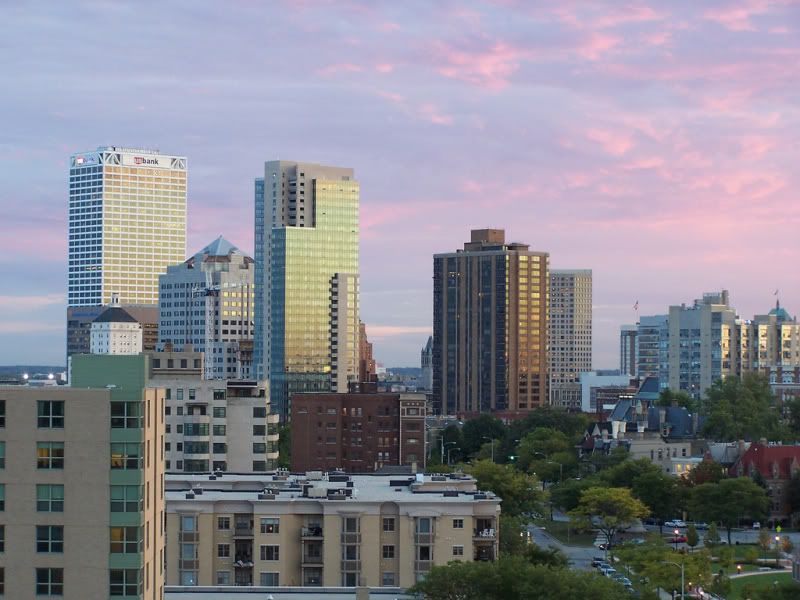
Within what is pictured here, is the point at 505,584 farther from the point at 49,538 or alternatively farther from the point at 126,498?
the point at 49,538

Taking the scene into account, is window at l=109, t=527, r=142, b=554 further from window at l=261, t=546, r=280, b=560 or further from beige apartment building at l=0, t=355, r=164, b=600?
window at l=261, t=546, r=280, b=560

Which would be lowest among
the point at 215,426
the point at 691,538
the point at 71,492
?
the point at 691,538

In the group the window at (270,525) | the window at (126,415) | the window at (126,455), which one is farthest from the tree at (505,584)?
the window at (126,415)

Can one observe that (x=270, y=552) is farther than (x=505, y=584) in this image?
Yes

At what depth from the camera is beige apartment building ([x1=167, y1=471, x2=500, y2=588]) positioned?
121 m

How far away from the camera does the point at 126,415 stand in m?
68.1

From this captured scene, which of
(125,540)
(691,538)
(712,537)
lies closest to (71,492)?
(125,540)

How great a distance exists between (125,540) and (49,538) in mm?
2855

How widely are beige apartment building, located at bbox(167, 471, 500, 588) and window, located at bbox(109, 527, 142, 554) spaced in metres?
51.9

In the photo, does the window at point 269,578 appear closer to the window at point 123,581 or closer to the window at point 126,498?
the window at point 123,581

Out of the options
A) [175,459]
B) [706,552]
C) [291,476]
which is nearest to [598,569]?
[706,552]

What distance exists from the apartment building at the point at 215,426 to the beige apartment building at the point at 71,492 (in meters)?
103

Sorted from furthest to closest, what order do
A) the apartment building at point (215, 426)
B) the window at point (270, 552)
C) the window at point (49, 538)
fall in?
the apartment building at point (215, 426) → the window at point (270, 552) → the window at point (49, 538)

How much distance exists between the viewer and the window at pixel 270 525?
12312cm
